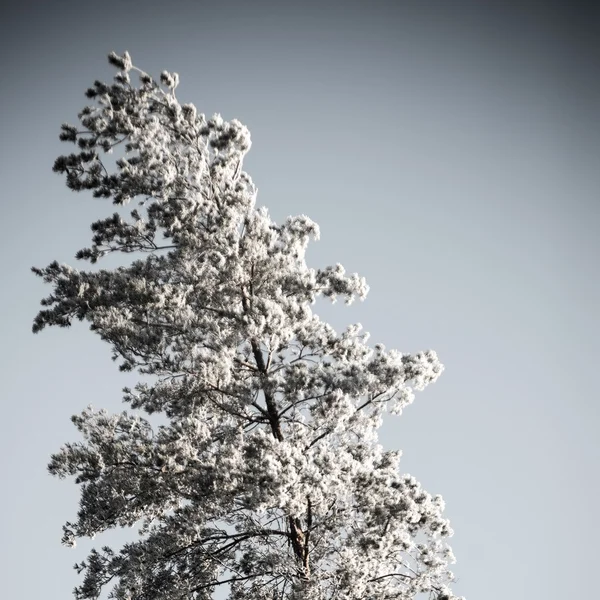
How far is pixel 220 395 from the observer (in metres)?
8.58

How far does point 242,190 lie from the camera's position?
880cm

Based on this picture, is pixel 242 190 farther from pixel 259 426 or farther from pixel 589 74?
pixel 589 74

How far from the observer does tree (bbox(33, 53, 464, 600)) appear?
7.69 m

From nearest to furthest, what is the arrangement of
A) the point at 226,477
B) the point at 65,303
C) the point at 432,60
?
1. the point at 226,477
2. the point at 65,303
3. the point at 432,60

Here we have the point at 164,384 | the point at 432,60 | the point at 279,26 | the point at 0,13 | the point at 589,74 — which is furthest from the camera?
the point at 279,26

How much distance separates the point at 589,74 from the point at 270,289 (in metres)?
29.9

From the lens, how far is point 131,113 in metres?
8.79

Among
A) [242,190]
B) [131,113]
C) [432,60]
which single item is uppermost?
[432,60]

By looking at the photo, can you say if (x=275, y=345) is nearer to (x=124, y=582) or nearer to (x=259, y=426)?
(x=259, y=426)

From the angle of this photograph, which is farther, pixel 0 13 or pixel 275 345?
pixel 0 13

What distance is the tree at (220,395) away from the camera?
7688mm

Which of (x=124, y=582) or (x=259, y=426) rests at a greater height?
(x=259, y=426)

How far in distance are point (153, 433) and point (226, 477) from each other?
4.55 feet

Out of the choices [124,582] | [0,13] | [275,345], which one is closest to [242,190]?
[275,345]
